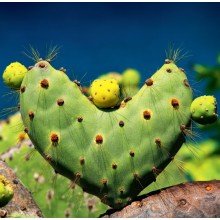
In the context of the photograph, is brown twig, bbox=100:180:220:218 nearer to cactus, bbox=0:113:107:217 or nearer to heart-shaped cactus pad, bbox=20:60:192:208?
heart-shaped cactus pad, bbox=20:60:192:208

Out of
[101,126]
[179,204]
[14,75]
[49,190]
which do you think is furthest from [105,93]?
[49,190]

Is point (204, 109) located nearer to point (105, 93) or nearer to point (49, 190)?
point (105, 93)

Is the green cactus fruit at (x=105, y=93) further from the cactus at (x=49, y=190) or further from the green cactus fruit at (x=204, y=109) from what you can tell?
the cactus at (x=49, y=190)

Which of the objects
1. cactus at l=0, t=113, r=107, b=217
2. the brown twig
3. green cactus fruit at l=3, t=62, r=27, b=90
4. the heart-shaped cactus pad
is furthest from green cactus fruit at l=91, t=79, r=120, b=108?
cactus at l=0, t=113, r=107, b=217

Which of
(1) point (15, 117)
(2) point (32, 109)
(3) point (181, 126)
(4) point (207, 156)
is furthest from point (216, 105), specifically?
(4) point (207, 156)

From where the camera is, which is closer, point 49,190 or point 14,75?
point 14,75

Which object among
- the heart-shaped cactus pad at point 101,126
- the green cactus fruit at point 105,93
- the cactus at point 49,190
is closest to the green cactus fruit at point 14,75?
the heart-shaped cactus pad at point 101,126
